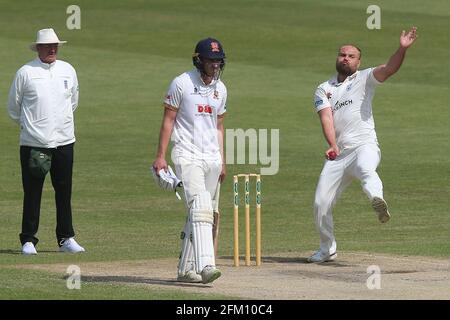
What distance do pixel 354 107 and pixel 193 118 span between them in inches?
95.3

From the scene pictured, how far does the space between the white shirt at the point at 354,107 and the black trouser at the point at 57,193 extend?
2.78m

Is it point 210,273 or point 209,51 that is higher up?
point 209,51

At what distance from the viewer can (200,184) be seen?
12.3 m

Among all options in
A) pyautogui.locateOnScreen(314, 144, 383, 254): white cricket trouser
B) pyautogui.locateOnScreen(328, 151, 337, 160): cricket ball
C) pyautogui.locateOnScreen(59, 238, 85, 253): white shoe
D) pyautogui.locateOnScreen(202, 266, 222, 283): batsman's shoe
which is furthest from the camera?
pyautogui.locateOnScreen(59, 238, 85, 253): white shoe

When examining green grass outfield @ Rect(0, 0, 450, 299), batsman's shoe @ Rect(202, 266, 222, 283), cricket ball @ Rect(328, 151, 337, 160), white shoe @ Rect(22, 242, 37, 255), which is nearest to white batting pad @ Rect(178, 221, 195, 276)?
batsman's shoe @ Rect(202, 266, 222, 283)

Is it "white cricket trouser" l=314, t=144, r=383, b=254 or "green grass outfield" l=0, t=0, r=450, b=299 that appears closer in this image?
"white cricket trouser" l=314, t=144, r=383, b=254

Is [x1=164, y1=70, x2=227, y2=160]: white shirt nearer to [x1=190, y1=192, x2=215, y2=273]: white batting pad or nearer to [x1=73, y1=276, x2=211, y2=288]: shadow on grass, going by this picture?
[x1=190, y1=192, x2=215, y2=273]: white batting pad

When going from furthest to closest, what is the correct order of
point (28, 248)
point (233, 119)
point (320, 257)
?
point (233, 119)
point (28, 248)
point (320, 257)

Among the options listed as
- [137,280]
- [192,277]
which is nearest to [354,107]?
[192,277]

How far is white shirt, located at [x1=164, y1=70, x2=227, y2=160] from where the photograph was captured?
1241cm

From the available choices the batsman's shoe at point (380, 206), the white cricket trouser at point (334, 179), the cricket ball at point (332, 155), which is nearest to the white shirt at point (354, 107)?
the white cricket trouser at point (334, 179)

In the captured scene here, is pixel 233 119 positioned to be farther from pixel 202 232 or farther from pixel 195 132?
pixel 202 232

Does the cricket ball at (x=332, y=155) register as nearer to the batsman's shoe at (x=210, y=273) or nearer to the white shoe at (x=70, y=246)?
the batsman's shoe at (x=210, y=273)

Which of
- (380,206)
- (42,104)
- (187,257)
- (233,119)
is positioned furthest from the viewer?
(233,119)
